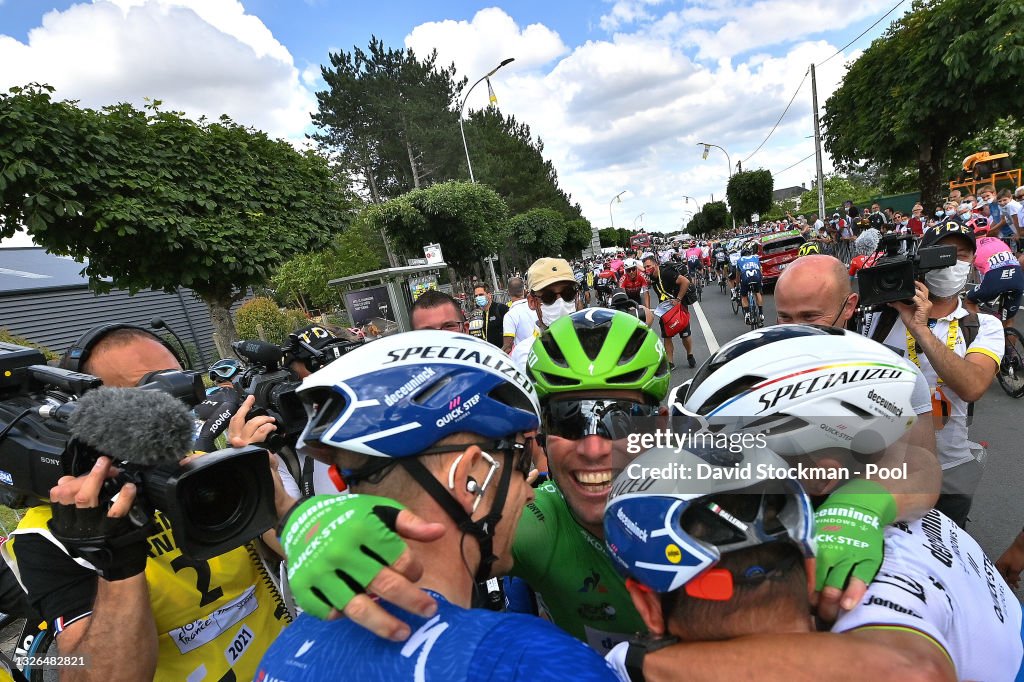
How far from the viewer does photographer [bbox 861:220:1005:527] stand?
2.50 metres

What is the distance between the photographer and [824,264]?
2.68 meters

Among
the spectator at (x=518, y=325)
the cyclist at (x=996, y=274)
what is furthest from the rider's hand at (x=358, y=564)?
the cyclist at (x=996, y=274)

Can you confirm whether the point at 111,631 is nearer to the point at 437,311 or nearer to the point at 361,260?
the point at 437,311

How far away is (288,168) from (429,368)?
11.2 metres

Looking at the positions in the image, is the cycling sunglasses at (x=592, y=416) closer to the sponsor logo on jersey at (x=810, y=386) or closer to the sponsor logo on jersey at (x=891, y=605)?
the sponsor logo on jersey at (x=810, y=386)

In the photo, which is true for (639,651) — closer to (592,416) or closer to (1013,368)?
(592,416)

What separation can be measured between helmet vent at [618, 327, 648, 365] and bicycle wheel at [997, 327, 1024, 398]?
649 cm

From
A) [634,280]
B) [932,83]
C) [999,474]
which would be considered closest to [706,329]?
[634,280]

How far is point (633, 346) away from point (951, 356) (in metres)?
2.00

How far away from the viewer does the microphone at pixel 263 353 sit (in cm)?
368

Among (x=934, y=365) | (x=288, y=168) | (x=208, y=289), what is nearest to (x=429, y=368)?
(x=934, y=365)

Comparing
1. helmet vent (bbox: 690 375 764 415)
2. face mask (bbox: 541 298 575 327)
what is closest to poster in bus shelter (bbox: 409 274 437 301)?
face mask (bbox: 541 298 575 327)

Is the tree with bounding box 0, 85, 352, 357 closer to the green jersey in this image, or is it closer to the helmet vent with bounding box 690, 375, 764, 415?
the green jersey

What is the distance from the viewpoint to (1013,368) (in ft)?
18.8
